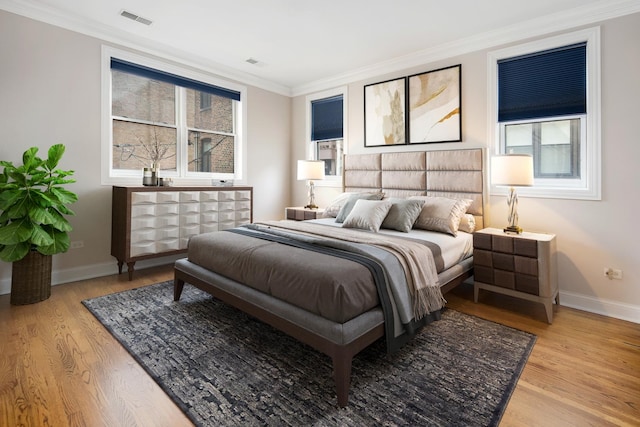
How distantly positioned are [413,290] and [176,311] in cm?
201

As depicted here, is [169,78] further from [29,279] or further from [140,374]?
[140,374]

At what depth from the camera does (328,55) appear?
429cm

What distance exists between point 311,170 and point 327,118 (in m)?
1.04

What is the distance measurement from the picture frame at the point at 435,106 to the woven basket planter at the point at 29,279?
4193mm

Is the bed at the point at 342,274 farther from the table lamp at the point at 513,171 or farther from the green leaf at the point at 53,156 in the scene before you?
the green leaf at the point at 53,156

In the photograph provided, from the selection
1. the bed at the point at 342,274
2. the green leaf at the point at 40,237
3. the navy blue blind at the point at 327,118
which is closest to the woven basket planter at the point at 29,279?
the green leaf at the point at 40,237

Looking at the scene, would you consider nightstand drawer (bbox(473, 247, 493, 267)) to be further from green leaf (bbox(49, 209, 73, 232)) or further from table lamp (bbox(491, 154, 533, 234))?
green leaf (bbox(49, 209, 73, 232))

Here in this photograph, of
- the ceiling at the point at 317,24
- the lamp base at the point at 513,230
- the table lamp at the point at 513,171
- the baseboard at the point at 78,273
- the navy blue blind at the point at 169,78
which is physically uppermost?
the ceiling at the point at 317,24

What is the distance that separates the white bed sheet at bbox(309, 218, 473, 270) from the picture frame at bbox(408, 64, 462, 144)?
126 centimetres

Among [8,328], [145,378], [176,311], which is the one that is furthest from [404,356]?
[8,328]

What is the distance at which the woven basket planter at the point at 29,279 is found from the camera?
2.96m

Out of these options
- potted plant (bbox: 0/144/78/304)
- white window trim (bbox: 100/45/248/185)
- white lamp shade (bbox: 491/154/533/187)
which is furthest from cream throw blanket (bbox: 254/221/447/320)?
white window trim (bbox: 100/45/248/185)

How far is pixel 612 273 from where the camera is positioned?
2920 mm

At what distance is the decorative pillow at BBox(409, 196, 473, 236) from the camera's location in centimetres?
327
